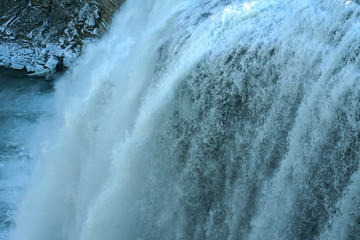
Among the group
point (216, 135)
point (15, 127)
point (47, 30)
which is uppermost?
point (47, 30)

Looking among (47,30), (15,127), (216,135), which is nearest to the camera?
(216,135)

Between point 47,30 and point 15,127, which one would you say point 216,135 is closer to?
point 15,127

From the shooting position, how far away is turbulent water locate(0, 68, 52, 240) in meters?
5.82

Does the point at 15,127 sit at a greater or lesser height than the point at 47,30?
lesser

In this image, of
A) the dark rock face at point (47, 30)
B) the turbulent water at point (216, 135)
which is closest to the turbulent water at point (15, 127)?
the turbulent water at point (216, 135)

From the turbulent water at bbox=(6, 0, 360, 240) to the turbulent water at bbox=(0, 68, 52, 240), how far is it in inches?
11.2

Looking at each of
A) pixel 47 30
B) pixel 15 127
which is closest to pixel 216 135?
pixel 15 127

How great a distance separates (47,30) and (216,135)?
716cm

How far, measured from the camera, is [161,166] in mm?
4387

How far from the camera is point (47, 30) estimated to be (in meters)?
9.74

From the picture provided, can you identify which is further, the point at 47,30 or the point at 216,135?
the point at 47,30

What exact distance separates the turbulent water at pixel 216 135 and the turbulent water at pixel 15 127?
11.2 inches

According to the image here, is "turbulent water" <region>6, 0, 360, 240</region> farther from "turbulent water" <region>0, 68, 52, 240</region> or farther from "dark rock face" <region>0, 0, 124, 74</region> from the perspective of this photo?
"dark rock face" <region>0, 0, 124, 74</region>

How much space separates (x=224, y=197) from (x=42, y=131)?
4373 millimetres
